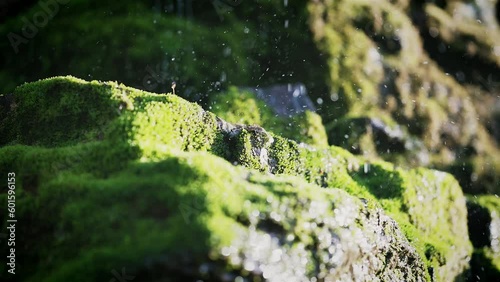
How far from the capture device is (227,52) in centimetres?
1086

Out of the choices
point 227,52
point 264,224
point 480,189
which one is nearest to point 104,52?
point 227,52

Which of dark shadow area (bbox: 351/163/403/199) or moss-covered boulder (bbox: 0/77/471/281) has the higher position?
moss-covered boulder (bbox: 0/77/471/281)

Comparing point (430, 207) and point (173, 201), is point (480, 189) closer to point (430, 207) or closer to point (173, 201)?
point (430, 207)

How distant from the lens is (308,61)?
37.7 ft

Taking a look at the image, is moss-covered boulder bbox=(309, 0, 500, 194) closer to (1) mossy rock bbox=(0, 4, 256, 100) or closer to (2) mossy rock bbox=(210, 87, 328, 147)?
(2) mossy rock bbox=(210, 87, 328, 147)

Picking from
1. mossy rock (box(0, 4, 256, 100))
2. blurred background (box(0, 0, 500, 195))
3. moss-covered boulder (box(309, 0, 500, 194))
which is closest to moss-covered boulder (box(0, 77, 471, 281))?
blurred background (box(0, 0, 500, 195))

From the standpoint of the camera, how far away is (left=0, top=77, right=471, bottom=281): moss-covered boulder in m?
3.11

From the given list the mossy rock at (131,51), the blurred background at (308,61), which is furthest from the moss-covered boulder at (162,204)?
the mossy rock at (131,51)

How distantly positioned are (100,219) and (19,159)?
166 centimetres
